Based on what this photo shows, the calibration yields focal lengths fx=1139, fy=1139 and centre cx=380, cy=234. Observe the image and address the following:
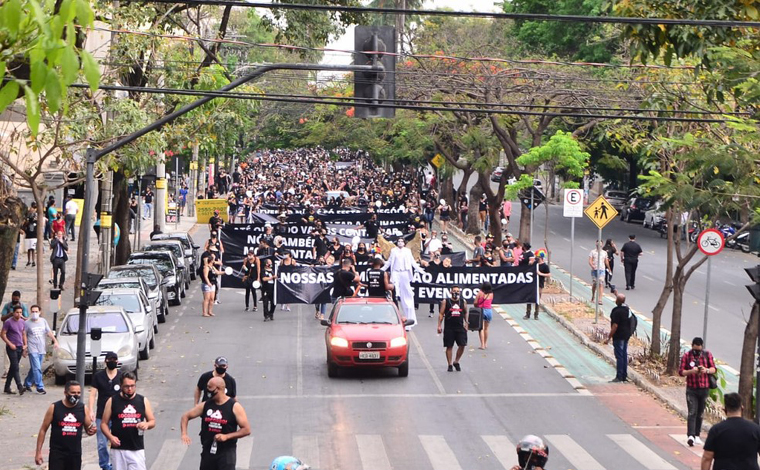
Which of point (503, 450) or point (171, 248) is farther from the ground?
point (171, 248)

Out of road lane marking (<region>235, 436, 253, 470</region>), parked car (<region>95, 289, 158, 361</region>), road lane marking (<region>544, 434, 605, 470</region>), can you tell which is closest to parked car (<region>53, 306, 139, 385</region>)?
parked car (<region>95, 289, 158, 361</region>)

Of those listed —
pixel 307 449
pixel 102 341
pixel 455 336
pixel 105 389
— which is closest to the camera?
pixel 105 389

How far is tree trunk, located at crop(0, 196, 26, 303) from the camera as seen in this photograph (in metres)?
18.8

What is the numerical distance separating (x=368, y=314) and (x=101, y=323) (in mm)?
5125

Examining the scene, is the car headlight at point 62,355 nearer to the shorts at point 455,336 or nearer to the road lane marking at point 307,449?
the road lane marking at point 307,449

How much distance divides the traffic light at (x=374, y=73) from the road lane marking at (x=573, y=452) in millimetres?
5479

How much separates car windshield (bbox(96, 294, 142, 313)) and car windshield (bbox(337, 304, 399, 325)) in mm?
4723

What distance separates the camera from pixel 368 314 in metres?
22.1

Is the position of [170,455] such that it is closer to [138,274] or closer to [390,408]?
[390,408]

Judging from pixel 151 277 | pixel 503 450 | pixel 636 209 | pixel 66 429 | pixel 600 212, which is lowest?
pixel 503 450

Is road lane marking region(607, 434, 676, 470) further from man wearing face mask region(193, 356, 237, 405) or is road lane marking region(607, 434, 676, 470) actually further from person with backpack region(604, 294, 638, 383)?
man wearing face mask region(193, 356, 237, 405)

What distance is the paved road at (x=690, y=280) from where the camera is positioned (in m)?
27.6

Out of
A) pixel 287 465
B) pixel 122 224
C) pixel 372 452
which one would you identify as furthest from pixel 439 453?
pixel 122 224

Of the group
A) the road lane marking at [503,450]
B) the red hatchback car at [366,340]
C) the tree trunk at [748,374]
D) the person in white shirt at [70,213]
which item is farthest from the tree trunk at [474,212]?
the road lane marking at [503,450]
